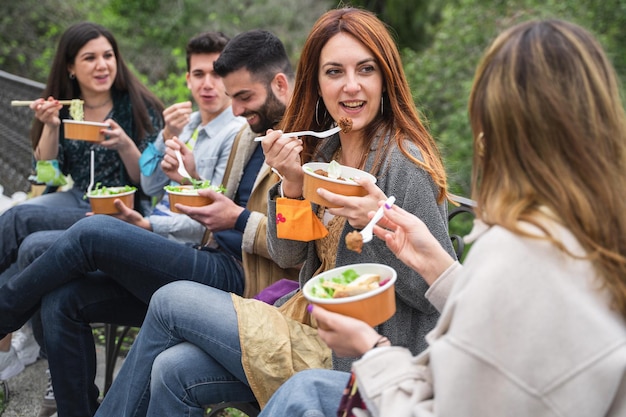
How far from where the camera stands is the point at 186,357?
234cm

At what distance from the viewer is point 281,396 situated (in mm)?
1928

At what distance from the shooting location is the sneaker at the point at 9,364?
3.35 metres

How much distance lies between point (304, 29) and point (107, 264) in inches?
384

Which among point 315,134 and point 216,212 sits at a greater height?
point 315,134

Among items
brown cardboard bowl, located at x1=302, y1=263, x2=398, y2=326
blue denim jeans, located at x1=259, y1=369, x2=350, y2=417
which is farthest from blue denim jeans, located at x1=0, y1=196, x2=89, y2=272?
brown cardboard bowl, located at x1=302, y1=263, x2=398, y2=326

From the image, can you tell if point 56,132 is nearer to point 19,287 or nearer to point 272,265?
point 19,287

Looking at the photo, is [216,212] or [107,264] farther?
[216,212]

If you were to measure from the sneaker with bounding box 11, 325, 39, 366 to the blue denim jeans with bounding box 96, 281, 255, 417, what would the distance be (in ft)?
5.06

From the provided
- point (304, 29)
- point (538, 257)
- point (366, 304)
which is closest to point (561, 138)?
point (538, 257)

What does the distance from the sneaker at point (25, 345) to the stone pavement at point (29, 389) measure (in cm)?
6

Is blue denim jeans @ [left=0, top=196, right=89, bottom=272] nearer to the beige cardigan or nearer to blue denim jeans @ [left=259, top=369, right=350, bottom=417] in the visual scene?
blue denim jeans @ [left=259, top=369, right=350, bottom=417]

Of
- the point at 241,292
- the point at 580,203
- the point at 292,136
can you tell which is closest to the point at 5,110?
the point at 241,292

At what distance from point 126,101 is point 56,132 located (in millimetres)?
442

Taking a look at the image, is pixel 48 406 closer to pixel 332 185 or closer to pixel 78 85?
pixel 78 85
